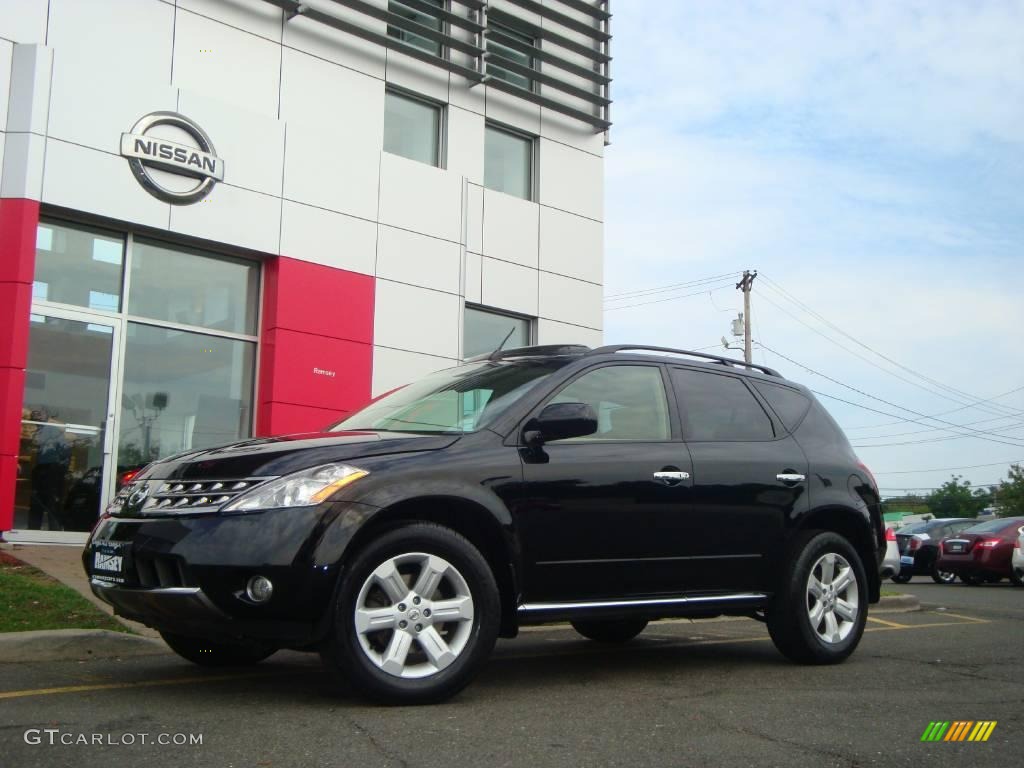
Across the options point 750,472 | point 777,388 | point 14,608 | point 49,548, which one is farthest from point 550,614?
point 49,548

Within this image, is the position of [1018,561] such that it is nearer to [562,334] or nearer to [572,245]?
[562,334]

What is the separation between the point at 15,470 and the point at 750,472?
846cm

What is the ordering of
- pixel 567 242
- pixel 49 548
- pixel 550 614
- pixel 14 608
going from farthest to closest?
pixel 567 242, pixel 49 548, pixel 14 608, pixel 550 614

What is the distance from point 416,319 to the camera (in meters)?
15.0

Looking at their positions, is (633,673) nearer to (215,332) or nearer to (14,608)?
(14,608)

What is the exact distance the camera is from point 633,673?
5824 mm

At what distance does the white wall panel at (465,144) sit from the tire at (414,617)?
472 inches

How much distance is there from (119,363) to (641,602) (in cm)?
889

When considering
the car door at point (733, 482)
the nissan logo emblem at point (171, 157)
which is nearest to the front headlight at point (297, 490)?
the car door at point (733, 482)

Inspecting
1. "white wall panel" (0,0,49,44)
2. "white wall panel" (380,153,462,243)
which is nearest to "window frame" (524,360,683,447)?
"white wall panel" (0,0,49,44)

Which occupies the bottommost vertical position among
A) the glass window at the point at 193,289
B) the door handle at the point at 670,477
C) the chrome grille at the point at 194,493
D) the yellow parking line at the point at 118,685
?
the yellow parking line at the point at 118,685

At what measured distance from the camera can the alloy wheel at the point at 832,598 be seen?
6156 millimetres

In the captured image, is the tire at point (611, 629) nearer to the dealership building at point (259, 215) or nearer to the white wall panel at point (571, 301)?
the dealership building at point (259, 215)

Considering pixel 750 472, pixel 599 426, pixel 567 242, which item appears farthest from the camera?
pixel 567 242
